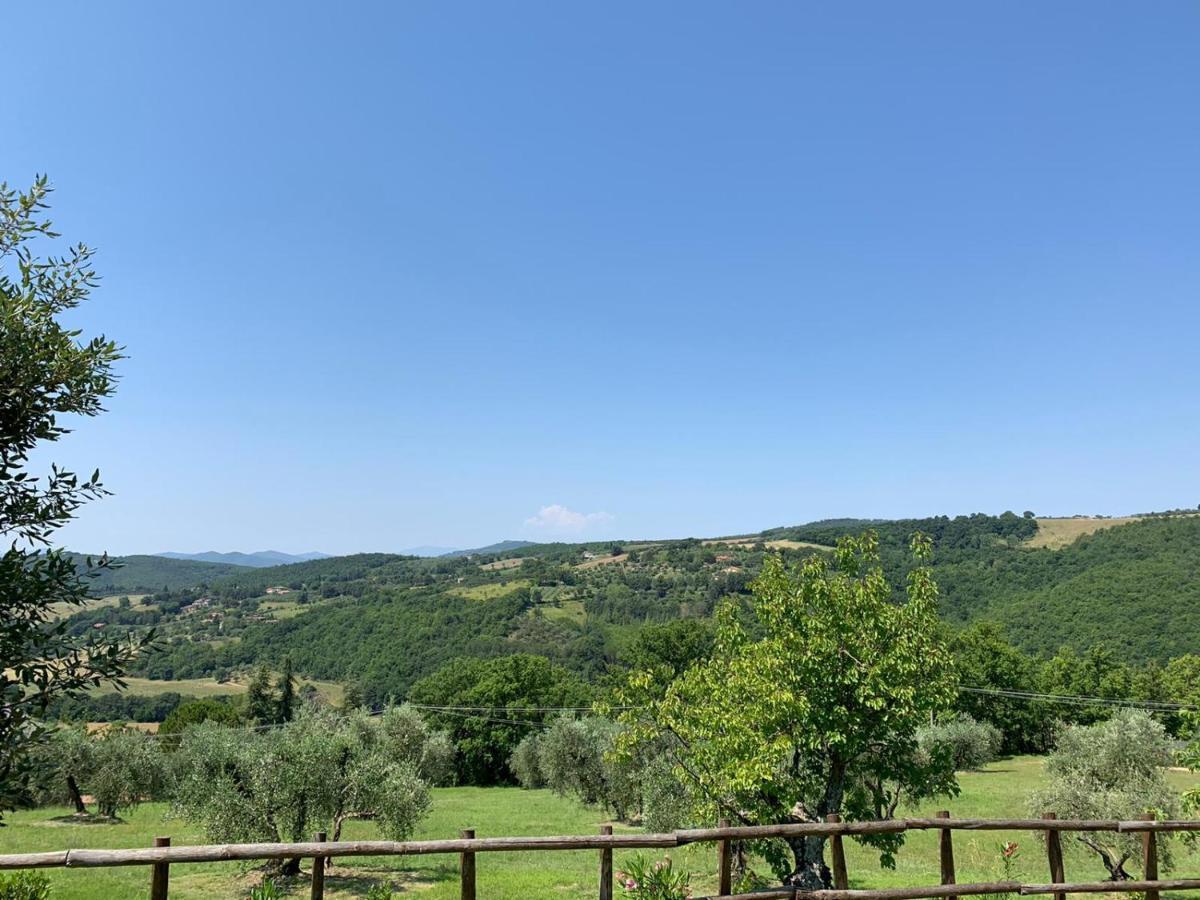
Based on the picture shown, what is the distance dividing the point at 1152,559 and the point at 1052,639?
123 feet

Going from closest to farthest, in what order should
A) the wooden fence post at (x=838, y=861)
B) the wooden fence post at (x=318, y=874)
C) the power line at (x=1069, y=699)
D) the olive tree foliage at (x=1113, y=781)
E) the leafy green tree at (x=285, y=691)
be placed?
the wooden fence post at (x=318, y=874), the wooden fence post at (x=838, y=861), the olive tree foliage at (x=1113, y=781), the power line at (x=1069, y=699), the leafy green tree at (x=285, y=691)

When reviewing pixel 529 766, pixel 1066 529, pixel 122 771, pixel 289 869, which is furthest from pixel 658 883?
pixel 1066 529

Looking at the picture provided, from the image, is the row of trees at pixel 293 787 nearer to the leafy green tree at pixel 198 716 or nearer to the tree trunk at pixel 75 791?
the tree trunk at pixel 75 791

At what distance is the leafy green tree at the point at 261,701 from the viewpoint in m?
71.3

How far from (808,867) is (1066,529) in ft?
702

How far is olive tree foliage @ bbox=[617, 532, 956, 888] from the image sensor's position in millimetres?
12883

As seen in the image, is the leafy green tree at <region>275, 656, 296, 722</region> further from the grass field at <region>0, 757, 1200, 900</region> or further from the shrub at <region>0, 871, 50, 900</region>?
Answer: the shrub at <region>0, 871, 50, 900</region>

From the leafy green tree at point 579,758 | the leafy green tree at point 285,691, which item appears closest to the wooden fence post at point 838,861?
the leafy green tree at point 579,758

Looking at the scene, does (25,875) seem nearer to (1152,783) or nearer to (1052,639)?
(1152,783)

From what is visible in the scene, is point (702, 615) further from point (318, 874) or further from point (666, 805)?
point (318, 874)

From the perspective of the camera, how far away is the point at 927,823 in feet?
30.5

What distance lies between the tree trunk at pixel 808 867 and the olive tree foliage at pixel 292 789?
13177 mm

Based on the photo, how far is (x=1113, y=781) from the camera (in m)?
25.8

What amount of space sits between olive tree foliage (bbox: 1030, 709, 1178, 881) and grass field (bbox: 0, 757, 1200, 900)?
A: 1761mm
